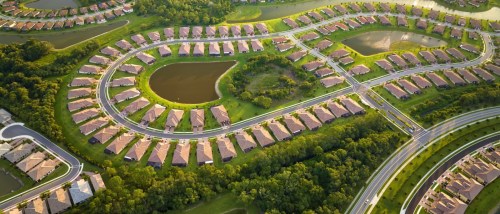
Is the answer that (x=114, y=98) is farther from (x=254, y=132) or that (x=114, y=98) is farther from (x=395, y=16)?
(x=395, y=16)

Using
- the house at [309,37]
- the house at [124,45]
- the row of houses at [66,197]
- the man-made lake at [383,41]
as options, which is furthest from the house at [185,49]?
the man-made lake at [383,41]

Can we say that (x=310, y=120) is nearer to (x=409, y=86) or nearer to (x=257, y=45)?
(x=409, y=86)

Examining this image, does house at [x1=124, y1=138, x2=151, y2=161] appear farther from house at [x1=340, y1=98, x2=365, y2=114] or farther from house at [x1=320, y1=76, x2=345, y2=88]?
house at [x1=340, y1=98, x2=365, y2=114]

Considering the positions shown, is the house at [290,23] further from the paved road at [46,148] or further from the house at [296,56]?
the paved road at [46,148]

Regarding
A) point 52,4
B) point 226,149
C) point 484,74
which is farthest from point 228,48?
point 52,4

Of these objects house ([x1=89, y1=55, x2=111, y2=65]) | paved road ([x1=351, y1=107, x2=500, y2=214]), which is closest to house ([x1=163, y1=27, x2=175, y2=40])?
house ([x1=89, y1=55, x2=111, y2=65])
